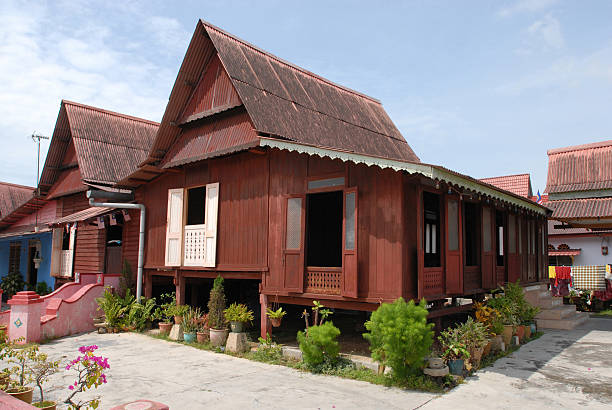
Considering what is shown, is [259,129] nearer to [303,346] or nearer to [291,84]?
[291,84]

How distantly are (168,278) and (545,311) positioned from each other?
11389 millimetres

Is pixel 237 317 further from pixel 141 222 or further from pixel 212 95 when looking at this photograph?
pixel 212 95

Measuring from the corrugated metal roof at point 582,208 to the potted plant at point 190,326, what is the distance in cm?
1153

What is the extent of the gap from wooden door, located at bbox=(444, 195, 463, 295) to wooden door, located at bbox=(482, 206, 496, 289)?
1638 millimetres

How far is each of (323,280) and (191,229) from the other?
478 cm

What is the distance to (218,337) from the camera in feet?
36.2

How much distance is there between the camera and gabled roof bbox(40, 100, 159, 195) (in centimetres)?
1759

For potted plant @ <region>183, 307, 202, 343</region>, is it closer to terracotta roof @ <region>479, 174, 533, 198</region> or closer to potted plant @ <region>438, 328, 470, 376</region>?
potted plant @ <region>438, 328, 470, 376</region>

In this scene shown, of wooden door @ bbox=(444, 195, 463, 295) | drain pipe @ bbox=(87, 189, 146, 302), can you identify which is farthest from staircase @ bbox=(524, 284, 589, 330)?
drain pipe @ bbox=(87, 189, 146, 302)

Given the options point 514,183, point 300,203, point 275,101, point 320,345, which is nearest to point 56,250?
point 275,101

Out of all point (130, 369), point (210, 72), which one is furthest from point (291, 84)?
point (130, 369)

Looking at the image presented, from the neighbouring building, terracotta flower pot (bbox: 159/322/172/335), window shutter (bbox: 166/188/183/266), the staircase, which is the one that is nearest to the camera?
terracotta flower pot (bbox: 159/322/172/335)

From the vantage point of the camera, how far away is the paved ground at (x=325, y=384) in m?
6.88

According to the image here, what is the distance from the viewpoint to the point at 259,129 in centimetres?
1061
